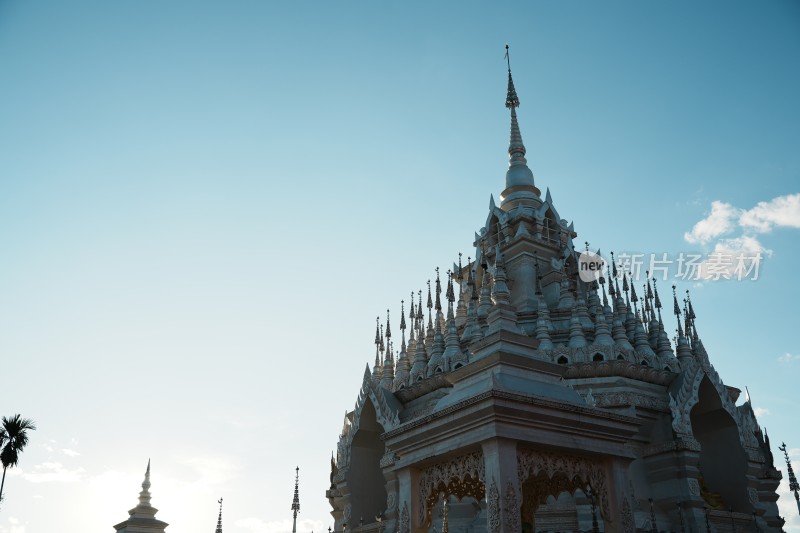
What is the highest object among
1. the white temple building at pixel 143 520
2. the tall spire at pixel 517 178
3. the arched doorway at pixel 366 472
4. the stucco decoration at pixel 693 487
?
the tall spire at pixel 517 178

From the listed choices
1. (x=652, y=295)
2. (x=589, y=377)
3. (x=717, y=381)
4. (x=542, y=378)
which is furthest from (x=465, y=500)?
(x=652, y=295)

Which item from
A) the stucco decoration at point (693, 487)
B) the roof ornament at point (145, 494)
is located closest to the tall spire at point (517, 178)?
the stucco decoration at point (693, 487)

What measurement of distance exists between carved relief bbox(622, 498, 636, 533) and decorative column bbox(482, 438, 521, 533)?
2679 millimetres

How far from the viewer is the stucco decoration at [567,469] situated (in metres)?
13.7

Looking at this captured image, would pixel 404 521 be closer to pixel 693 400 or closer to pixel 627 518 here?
pixel 627 518

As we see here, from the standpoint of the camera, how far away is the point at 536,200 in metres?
47.6

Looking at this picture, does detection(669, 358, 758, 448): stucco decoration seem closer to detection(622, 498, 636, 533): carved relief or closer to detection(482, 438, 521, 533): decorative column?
detection(622, 498, 636, 533): carved relief

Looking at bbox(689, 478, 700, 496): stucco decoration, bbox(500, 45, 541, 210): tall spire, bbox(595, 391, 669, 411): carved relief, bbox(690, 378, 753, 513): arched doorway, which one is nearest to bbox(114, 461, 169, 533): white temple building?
bbox(595, 391, 669, 411): carved relief

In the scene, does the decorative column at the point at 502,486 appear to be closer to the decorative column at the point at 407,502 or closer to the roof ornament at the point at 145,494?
the decorative column at the point at 407,502

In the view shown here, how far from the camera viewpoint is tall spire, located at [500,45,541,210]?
47.7 meters

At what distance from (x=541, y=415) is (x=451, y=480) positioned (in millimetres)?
2406

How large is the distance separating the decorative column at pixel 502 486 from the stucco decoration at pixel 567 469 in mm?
358

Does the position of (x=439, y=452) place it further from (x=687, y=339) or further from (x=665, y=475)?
(x=687, y=339)

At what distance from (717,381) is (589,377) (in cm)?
694
